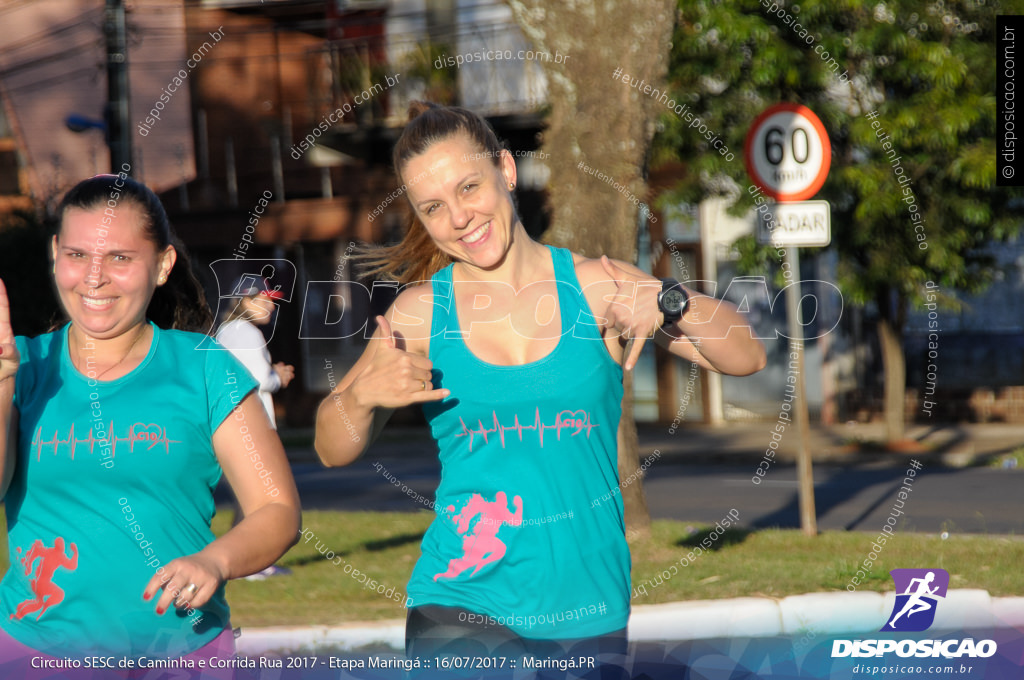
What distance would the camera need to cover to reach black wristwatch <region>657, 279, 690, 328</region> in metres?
2.69

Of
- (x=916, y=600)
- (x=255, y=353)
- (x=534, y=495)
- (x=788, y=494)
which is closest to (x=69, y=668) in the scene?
(x=534, y=495)

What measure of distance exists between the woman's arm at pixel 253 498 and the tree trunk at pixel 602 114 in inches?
200

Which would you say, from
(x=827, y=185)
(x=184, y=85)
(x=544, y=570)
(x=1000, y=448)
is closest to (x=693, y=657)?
(x=544, y=570)

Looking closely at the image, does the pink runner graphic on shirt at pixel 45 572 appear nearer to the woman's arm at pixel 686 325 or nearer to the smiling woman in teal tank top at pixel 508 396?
the smiling woman in teal tank top at pixel 508 396

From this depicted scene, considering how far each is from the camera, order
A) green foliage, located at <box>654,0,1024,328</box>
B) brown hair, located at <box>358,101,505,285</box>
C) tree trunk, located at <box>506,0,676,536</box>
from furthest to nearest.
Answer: green foliage, located at <box>654,0,1024,328</box> → tree trunk, located at <box>506,0,676,536</box> → brown hair, located at <box>358,101,505,285</box>

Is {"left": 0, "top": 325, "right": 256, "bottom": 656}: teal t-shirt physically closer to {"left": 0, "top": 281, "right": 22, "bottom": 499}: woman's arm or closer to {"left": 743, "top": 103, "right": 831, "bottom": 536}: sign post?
{"left": 0, "top": 281, "right": 22, "bottom": 499}: woman's arm

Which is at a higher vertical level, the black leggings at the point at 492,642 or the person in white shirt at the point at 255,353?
the person in white shirt at the point at 255,353

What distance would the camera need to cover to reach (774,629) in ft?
19.1

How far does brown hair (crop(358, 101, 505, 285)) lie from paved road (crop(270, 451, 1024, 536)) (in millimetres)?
5910

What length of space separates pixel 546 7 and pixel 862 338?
37.4ft

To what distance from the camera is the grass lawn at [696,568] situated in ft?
20.4

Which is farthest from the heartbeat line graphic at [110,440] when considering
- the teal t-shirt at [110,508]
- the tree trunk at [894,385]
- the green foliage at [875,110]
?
the tree trunk at [894,385]

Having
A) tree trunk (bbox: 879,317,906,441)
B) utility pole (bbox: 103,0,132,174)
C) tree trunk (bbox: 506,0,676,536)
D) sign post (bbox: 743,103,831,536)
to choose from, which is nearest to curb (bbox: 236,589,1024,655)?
sign post (bbox: 743,103,831,536)

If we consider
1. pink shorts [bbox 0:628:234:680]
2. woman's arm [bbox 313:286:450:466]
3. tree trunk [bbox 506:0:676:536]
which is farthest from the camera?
tree trunk [bbox 506:0:676:536]
